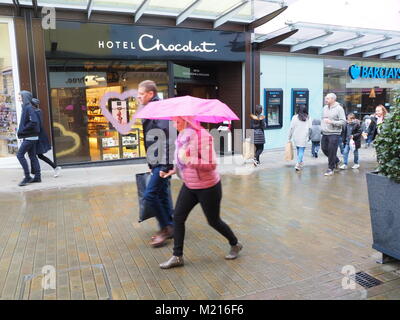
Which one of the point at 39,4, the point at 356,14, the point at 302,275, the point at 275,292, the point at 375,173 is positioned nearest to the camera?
the point at 275,292

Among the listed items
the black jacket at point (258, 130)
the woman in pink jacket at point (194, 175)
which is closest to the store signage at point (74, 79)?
the black jacket at point (258, 130)

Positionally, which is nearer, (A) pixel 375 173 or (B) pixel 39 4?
(A) pixel 375 173

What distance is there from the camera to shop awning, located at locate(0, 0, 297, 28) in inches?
352

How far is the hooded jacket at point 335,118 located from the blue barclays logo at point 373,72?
278 inches

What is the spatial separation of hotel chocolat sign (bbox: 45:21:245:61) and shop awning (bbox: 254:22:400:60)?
1.28m

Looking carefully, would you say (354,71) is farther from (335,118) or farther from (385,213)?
(385,213)

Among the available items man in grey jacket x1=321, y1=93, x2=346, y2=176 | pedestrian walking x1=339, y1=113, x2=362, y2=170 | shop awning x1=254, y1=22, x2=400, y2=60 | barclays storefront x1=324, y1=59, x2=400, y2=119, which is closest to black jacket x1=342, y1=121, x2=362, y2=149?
pedestrian walking x1=339, y1=113, x2=362, y2=170

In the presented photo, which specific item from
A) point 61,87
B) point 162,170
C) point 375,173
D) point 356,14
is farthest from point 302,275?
point 356,14

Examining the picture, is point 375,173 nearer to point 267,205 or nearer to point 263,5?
point 267,205

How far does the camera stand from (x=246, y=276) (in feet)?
12.0

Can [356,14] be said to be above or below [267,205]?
above

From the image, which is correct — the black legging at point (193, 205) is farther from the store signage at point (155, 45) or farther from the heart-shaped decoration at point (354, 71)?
the heart-shaped decoration at point (354, 71)

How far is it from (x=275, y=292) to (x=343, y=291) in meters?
0.61

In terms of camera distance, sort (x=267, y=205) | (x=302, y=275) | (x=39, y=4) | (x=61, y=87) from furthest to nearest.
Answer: (x=61, y=87) < (x=39, y=4) < (x=267, y=205) < (x=302, y=275)
